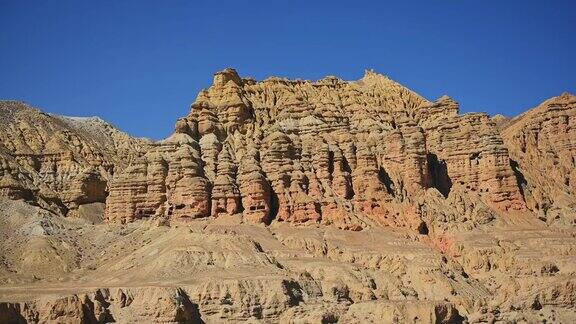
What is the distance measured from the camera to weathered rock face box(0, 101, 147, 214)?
425ft

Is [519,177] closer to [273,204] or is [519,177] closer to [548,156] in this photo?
[548,156]

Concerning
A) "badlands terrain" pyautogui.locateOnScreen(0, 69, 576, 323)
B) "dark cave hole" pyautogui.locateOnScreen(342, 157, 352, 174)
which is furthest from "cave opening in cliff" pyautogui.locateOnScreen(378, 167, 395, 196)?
"dark cave hole" pyautogui.locateOnScreen(342, 157, 352, 174)

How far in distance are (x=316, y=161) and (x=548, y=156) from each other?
1542 inches

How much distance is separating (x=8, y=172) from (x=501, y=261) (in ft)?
236

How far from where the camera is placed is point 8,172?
127 meters

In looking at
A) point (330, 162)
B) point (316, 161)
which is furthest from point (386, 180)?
point (316, 161)

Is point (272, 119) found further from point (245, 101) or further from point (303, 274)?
point (303, 274)

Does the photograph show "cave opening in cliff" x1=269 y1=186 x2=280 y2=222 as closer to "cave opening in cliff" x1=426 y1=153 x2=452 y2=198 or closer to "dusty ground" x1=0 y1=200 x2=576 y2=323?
"dusty ground" x1=0 y1=200 x2=576 y2=323

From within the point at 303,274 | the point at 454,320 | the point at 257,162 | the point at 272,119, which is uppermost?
the point at 272,119

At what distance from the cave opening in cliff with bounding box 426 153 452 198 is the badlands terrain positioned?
22 centimetres

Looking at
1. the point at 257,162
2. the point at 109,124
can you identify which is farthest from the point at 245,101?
the point at 109,124

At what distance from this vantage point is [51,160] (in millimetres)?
142125

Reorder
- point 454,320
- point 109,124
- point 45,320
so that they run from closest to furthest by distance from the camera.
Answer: point 45,320
point 454,320
point 109,124

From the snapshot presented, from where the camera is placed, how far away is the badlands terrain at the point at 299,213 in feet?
284
